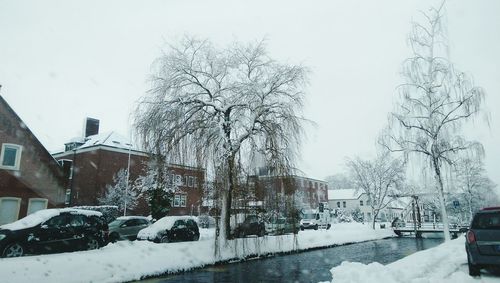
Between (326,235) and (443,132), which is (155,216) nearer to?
(326,235)

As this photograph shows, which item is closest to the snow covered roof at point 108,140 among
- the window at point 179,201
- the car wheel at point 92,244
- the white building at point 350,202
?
the window at point 179,201

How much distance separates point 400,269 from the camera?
9938 millimetres

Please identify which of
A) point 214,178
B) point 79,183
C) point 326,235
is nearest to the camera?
point 214,178

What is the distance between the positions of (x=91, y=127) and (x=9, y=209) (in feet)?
88.6

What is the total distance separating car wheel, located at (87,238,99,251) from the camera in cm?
1489

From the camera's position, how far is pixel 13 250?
40.6 ft

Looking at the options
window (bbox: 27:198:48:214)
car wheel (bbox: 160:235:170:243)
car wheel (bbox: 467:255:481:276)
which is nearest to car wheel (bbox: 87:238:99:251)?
car wheel (bbox: 160:235:170:243)

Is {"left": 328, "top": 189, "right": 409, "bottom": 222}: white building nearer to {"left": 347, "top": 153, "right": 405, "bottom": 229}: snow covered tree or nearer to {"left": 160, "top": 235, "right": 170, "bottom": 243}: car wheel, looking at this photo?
{"left": 347, "top": 153, "right": 405, "bottom": 229}: snow covered tree

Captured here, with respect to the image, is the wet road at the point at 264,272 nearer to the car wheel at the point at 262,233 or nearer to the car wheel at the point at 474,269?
the car wheel at the point at 262,233

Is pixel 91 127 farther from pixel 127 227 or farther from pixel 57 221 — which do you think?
pixel 57 221

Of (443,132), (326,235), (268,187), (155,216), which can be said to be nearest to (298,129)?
(268,187)

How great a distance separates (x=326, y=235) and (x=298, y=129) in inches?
505

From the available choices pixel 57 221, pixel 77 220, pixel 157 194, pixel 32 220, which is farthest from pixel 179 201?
pixel 32 220

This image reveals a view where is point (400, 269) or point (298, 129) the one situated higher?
point (298, 129)
